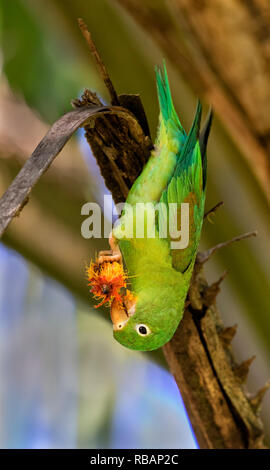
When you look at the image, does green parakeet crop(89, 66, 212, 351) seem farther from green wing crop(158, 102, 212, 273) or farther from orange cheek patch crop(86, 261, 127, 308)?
orange cheek patch crop(86, 261, 127, 308)

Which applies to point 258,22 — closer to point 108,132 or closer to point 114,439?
point 108,132

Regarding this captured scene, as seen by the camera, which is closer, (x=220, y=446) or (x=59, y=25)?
(x=220, y=446)

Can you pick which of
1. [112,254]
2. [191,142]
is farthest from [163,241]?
[191,142]

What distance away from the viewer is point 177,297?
224 centimetres

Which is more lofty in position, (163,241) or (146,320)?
(163,241)

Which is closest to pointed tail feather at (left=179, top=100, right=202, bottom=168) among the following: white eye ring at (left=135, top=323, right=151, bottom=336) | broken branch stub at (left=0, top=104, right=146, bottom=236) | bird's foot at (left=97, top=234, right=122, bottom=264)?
bird's foot at (left=97, top=234, right=122, bottom=264)

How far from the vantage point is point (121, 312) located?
2.27 metres

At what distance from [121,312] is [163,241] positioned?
377 millimetres

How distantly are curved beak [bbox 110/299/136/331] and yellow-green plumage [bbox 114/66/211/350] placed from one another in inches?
0.8

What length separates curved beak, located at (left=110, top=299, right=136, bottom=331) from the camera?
7.30ft

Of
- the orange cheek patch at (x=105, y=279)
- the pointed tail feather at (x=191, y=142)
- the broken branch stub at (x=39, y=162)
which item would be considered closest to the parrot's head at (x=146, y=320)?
the orange cheek patch at (x=105, y=279)

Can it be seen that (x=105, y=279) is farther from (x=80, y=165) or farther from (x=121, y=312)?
(x=80, y=165)
